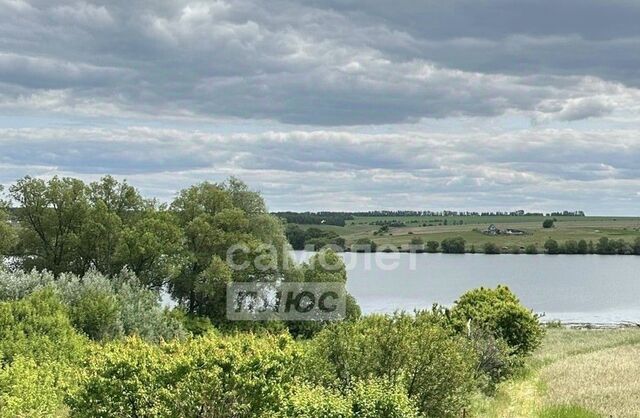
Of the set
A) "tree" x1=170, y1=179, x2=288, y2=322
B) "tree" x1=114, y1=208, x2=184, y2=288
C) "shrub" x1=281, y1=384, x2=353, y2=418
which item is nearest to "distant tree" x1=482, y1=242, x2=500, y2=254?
"tree" x1=170, y1=179, x2=288, y2=322

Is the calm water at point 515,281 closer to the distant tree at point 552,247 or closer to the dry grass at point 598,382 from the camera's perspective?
the distant tree at point 552,247

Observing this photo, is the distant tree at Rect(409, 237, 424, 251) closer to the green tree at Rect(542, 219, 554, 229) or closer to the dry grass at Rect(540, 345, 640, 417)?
the green tree at Rect(542, 219, 554, 229)

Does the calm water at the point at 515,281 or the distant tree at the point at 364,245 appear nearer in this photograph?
the calm water at the point at 515,281

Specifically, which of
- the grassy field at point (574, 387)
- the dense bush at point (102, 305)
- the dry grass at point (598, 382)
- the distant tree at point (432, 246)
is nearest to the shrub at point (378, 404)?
the grassy field at point (574, 387)

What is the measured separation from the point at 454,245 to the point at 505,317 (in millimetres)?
104285

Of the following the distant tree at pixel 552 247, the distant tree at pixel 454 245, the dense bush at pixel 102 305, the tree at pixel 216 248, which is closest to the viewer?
the dense bush at pixel 102 305

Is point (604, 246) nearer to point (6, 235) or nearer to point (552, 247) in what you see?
point (552, 247)

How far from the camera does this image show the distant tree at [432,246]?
132 metres

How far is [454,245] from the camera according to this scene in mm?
135500

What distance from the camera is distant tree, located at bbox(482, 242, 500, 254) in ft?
441

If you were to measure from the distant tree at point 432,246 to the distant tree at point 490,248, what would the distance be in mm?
8207

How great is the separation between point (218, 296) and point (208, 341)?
108 ft

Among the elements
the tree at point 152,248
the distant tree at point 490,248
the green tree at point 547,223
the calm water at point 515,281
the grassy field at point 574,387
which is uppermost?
the green tree at point 547,223

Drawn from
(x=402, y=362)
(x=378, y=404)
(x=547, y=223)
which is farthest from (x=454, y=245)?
(x=378, y=404)
